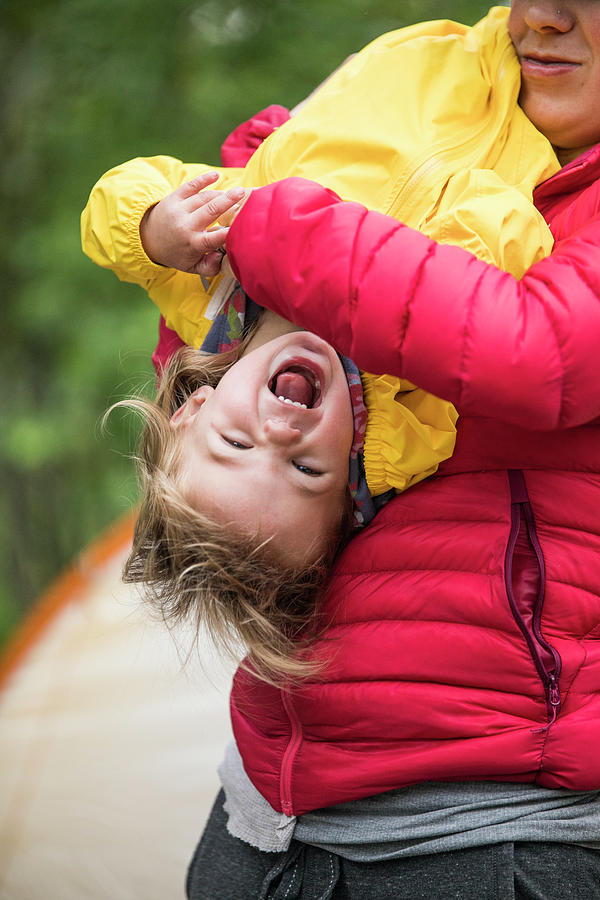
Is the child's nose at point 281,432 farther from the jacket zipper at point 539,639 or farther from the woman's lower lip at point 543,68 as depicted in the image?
the woman's lower lip at point 543,68

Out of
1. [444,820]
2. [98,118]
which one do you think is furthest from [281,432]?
[98,118]

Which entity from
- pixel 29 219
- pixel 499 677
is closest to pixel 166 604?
pixel 499 677

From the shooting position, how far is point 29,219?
4477mm

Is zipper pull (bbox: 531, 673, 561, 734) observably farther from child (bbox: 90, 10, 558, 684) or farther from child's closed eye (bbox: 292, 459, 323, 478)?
child's closed eye (bbox: 292, 459, 323, 478)

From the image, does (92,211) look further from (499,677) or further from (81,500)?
(81,500)

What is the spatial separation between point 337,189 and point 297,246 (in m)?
0.22

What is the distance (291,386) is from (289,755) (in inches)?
21.9

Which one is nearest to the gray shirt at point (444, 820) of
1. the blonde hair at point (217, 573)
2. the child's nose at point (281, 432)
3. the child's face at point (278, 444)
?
the blonde hair at point (217, 573)

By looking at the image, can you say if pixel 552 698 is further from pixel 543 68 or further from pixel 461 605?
pixel 543 68

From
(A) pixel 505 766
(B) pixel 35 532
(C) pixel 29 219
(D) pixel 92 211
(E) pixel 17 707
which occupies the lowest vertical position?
(B) pixel 35 532

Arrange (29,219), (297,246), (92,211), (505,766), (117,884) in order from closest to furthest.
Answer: (297,246), (505,766), (92,211), (117,884), (29,219)

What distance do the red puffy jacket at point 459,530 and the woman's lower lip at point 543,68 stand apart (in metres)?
0.13

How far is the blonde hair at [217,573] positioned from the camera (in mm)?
1452

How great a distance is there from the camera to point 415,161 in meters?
1.33
